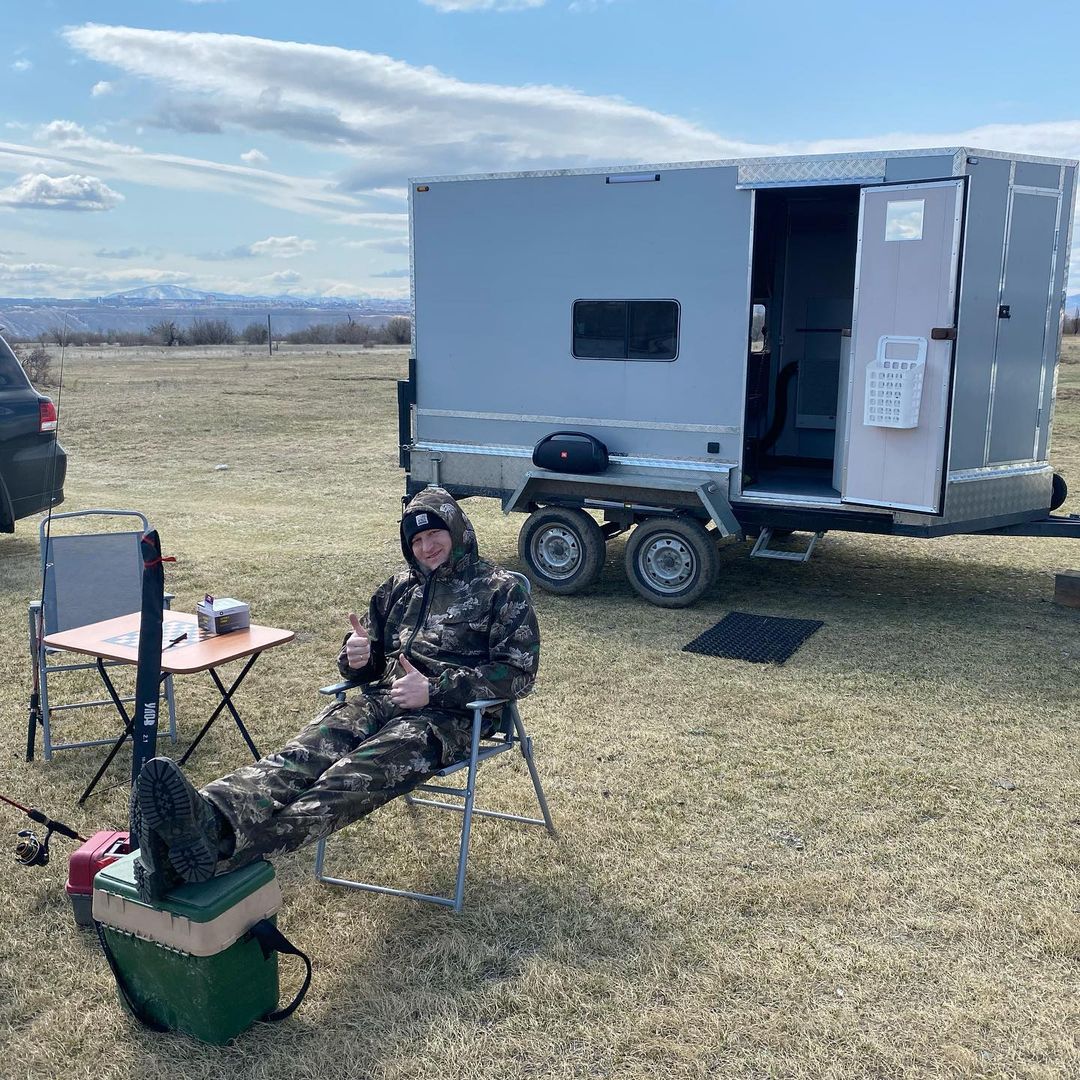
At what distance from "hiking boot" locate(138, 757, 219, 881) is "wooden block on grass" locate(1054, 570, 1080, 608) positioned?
5758 millimetres

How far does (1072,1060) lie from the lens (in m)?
2.69

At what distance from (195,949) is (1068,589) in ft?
19.2

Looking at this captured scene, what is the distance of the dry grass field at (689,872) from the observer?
2.78 m

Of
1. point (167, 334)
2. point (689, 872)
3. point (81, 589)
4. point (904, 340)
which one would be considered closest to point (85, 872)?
point (81, 589)

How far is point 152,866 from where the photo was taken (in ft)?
8.73

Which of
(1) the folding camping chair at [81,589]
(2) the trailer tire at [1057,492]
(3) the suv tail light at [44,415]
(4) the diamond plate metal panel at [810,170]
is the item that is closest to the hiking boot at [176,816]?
(1) the folding camping chair at [81,589]

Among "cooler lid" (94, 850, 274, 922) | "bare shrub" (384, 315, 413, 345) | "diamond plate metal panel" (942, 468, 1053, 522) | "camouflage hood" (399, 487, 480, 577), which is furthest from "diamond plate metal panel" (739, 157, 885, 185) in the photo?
"bare shrub" (384, 315, 413, 345)

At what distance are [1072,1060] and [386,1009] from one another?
5.73ft

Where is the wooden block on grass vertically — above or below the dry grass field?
above

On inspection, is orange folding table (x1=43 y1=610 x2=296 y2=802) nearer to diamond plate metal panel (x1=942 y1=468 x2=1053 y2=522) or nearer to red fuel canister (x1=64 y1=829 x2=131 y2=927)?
red fuel canister (x1=64 y1=829 x2=131 y2=927)

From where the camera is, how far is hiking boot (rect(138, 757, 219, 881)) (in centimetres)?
264

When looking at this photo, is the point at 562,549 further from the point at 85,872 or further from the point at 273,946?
the point at 273,946

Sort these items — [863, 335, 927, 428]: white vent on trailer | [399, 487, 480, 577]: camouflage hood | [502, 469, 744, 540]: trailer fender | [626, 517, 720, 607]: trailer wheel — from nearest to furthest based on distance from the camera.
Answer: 1. [399, 487, 480, 577]: camouflage hood
2. [863, 335, 927, 428]: white vent on trailer
3. [502, 469, 744, 540]: trailer fender
4. [626, 517, 720, 607]: trailer wheel

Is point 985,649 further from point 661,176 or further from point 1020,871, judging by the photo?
point 661,176
